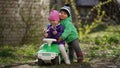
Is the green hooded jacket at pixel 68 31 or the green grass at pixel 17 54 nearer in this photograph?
the green hooded jacket at pixel 68 31

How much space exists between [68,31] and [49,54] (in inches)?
22.7

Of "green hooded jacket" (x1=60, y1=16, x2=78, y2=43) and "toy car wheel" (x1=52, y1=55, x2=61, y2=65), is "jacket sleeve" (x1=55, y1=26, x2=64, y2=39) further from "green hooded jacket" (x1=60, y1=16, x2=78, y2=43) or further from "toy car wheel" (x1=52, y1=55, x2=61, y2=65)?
"toy car wheel" (x1=52, y1=55, x2=61, y2=65)

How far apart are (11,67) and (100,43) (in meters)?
4.15

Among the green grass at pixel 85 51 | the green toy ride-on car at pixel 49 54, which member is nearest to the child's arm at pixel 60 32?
the green toy ride-on car at pixel 49 54

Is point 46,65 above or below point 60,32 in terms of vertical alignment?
below

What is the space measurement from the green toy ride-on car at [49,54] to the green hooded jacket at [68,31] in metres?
0.26

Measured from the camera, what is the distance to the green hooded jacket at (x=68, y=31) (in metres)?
7.70

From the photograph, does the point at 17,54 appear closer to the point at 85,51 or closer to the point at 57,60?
the point at 85,51

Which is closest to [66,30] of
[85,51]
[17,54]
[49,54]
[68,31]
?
[68,31]

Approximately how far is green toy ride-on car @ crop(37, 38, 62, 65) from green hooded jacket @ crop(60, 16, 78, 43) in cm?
26

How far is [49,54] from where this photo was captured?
296 inches

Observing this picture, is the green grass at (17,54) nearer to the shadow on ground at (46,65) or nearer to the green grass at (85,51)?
the green grass at (85,51)

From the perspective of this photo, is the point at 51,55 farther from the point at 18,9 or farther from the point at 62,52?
A: the point at 18,9

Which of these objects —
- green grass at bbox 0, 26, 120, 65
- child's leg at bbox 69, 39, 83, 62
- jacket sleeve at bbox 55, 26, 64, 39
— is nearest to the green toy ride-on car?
jacket sleeve at bbox 55, 26, 64, 39
